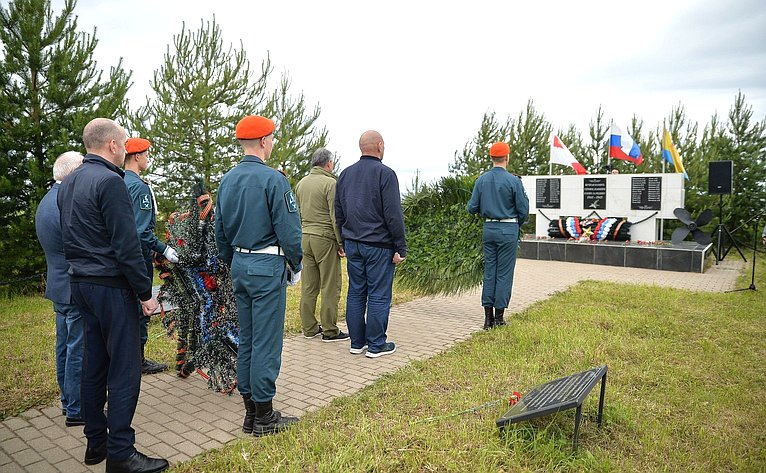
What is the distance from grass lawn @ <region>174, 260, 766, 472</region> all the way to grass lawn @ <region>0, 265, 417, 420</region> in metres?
2.03

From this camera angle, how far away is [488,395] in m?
4.32

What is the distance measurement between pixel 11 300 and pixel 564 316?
8.64m

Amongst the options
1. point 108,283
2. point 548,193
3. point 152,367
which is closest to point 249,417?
point 108,283

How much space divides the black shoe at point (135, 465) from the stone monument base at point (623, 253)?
12243 millimetres

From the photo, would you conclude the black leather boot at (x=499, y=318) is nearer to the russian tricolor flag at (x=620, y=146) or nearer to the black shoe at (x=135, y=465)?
the black shoe at (x=135, y=465)

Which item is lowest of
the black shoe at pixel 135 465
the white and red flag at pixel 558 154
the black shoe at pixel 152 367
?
the black shoe at pixel 152 367

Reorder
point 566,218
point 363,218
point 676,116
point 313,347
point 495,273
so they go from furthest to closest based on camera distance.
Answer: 1. point 676,116
2. point 566,218
3. point 495,273
4. point 313,347
5. point 363,218

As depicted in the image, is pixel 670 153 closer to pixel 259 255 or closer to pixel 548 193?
pixel 548 193

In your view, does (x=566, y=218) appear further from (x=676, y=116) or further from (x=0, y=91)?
(x=0, y=91)

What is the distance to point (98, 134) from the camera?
3.21 meters

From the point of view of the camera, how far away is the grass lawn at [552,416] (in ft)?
10.9

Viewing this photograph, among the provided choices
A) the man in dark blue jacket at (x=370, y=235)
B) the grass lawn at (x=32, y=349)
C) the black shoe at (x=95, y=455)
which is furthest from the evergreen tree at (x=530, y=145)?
the black shoe at (x=95, y=455)

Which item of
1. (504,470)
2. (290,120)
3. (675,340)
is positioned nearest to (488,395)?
(504,470)

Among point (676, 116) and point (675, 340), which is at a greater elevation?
point (676, 116)
